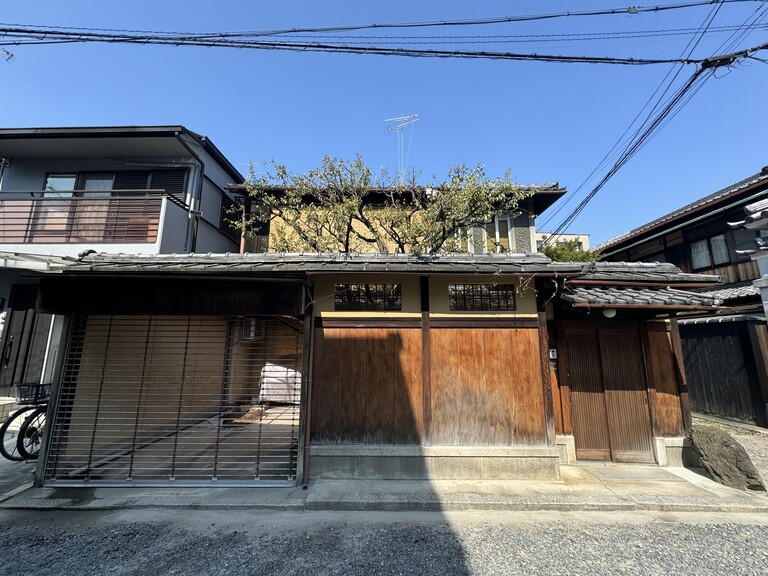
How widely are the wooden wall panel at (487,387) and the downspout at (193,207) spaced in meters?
7.69

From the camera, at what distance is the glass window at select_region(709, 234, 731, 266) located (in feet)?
36.5

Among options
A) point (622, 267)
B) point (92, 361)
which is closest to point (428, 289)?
point (622, 267)

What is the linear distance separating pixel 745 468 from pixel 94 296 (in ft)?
32.3

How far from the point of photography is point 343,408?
17.3 ft

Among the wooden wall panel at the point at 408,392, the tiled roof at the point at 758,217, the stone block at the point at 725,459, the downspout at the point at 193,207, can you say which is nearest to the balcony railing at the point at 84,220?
the downspout at the point at 193,207

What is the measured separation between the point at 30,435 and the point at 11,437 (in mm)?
1006

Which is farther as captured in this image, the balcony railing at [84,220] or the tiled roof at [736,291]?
the tiled roof at [736,291]

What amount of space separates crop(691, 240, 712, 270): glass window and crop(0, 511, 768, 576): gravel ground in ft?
35.8

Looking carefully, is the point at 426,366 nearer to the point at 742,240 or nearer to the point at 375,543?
the point at 375,543

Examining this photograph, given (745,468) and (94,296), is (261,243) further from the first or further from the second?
(745,468)

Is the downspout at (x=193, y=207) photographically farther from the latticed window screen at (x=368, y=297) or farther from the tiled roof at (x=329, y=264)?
the latticed window screen at (x=368, y=297)

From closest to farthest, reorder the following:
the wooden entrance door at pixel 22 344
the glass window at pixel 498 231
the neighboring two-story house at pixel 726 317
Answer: the wooden entrance door at pixel 22 344 < the neighboring two-story house at pixel 726 317 < the glass window at pixel 498 231

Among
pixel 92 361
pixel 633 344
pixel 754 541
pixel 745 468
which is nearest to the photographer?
pixel 754 541

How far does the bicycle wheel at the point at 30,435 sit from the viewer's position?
18.9 ft
